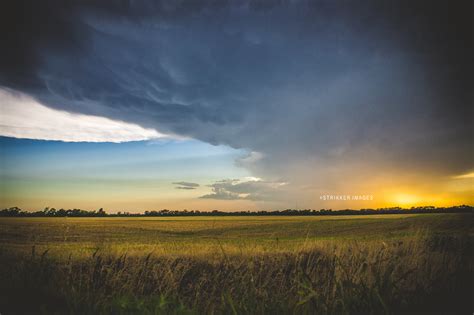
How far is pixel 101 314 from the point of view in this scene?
344cm

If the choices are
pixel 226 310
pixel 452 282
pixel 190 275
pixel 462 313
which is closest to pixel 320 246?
pixel 190 275

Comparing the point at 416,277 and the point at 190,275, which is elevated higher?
the point at 416,277

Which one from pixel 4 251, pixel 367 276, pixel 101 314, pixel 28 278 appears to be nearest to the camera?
pixel 101 314

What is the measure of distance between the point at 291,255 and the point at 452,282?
694cm

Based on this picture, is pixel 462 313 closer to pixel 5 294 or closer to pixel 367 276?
pixel 367 276

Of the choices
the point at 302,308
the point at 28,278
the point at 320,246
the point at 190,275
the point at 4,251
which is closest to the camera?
the point at 302,308

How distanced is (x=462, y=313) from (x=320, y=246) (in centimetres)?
756

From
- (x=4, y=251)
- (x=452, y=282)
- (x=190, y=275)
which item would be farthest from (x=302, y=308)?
(x=190, y=275)

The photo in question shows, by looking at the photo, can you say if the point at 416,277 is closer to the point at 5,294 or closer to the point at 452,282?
the point at 452,282

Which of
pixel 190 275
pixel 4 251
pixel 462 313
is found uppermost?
pixel 4 251

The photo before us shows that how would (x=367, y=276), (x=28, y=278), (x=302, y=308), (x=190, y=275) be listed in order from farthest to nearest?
(x=190, y=275) < (x=367, y=276) < (x=28, y=278) < (x=302, y=308)

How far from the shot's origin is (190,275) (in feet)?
31.9

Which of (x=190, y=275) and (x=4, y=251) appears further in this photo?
(x=190, y=275)

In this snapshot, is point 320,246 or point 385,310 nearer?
point 385,310
